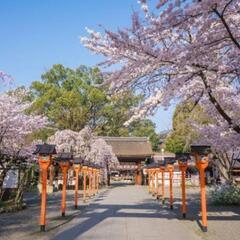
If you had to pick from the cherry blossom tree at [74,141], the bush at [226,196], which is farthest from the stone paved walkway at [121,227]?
the cherry blossom tree at [74,141]

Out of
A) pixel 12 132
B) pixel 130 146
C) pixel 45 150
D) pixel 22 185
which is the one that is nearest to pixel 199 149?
pixel 45 150

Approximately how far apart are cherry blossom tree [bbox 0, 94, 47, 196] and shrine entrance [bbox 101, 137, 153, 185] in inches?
1186

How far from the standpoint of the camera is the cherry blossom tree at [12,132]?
17219 millimetres

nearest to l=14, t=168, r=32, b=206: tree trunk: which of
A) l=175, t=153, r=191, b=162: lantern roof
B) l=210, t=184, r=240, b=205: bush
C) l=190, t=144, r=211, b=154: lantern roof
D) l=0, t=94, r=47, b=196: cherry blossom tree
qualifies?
l=0, t=94, r=47, b=196: cherry blossom tree

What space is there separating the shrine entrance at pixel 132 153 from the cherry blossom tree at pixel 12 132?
3013 centimetres

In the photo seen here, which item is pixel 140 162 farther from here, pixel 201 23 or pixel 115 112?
pixel 201 23

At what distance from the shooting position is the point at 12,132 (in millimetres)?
17750

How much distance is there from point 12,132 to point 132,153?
32.5 m

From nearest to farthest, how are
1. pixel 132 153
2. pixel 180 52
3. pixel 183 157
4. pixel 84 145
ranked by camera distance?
pixel 180 52, pixel 183 157, pixel 84 145, pixel 132 153

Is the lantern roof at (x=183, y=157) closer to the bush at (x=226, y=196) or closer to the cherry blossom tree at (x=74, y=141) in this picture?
the bush at (x=226, y=196)

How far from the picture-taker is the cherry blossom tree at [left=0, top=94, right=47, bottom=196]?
56.5ft

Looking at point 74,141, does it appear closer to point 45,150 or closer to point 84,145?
point 84,145

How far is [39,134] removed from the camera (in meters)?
40.3

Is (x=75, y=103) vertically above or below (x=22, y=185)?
above
